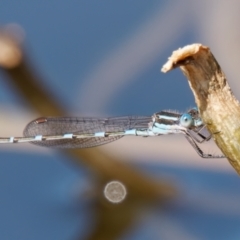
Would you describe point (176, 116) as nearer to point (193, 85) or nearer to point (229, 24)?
point (193, 85)

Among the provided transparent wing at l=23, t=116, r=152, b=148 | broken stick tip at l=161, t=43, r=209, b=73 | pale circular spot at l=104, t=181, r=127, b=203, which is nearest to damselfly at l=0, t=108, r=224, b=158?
transparent wing at l=23, t=116, r=152, b=148

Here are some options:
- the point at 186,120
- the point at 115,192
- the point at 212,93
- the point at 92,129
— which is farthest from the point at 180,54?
the point at 115,192

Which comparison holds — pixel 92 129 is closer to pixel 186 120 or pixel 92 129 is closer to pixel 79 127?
pixel 79 127

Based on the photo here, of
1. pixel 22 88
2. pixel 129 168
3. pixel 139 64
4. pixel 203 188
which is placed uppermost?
pixel 139 64

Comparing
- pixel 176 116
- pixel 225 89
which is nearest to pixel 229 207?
pixel 176 116

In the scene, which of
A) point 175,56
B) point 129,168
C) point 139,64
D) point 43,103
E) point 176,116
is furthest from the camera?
point 139,64

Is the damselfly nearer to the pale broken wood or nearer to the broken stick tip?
the pale broken wood
